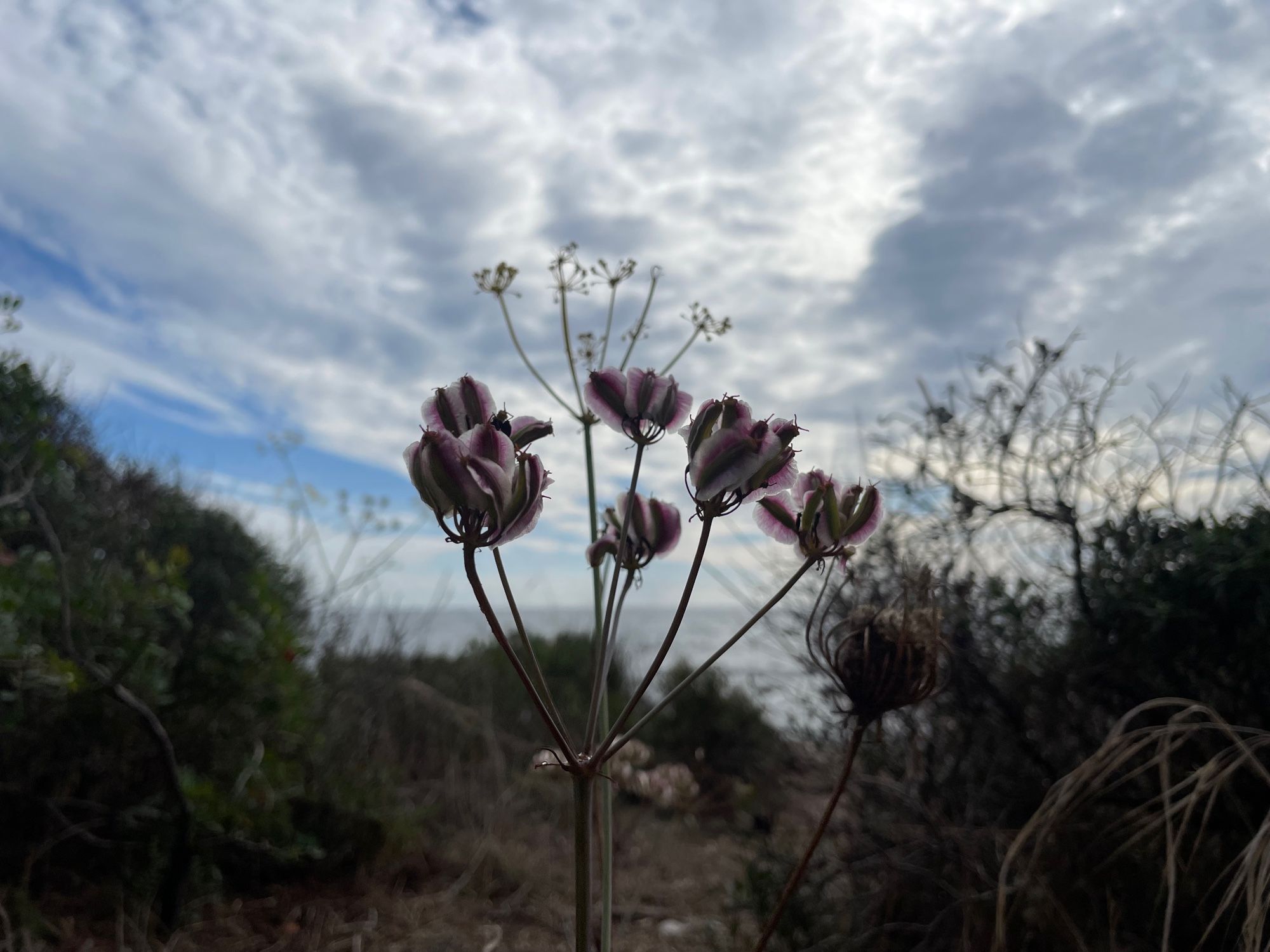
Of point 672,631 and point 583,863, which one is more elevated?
point 672,631

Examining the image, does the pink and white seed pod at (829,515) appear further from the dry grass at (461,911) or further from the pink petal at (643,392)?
the dry grass at (461,911)

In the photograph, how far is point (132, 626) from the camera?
132 inches

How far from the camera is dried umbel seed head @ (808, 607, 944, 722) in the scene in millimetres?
1444

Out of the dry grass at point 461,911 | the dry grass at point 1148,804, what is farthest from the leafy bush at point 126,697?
the dry grass at point 1148,804

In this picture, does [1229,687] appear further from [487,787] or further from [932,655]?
[487,787]

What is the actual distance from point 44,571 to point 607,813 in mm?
2619

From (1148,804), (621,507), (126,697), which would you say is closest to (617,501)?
(621,507)

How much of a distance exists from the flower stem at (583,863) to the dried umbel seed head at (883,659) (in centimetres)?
55

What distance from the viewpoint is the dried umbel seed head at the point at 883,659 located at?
1.44 metres

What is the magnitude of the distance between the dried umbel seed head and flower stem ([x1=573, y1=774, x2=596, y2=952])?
55cm

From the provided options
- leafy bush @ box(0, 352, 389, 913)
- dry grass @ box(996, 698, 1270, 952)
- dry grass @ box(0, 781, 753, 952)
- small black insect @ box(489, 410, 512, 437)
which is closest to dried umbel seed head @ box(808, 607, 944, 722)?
small black insect @ box(489, 410, 512, 437)

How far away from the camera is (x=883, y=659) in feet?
4.90

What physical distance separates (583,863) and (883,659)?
70 cm

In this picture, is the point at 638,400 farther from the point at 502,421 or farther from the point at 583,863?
the point at 583,863
